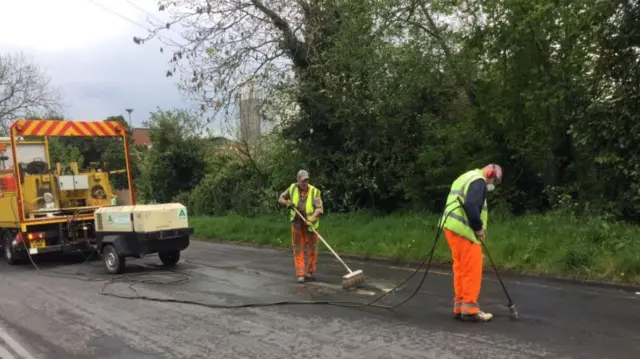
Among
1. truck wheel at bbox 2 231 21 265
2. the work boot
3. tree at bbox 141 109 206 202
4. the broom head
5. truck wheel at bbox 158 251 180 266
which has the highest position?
tree at bbox 141 109 206 202

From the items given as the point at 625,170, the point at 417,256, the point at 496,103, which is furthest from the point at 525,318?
the point at 496,103

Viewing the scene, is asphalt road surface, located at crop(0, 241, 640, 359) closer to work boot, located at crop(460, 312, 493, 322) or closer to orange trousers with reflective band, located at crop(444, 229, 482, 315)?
work boot, located at crop(460, 312, 493, 322)

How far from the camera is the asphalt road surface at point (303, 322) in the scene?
18.8ft

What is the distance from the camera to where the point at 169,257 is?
39.6 ft

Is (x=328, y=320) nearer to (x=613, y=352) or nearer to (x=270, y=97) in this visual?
(x=613, y=352)

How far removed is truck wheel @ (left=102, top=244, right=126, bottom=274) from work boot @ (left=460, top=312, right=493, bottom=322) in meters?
6.79

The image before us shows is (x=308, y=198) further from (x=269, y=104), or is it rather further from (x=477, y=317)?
(x=269, y=104)

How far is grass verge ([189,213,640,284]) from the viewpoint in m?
8.70

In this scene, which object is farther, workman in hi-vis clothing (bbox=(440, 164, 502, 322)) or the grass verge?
the grass verge

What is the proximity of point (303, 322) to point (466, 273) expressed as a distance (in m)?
1.95

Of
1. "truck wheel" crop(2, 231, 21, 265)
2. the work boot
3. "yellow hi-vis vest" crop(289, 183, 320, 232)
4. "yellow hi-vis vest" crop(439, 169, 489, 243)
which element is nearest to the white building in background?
"truck wheel" crop(2, 231, 21, 265)

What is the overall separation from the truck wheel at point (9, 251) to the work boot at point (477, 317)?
10.2 meters

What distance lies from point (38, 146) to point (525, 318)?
10754 mm

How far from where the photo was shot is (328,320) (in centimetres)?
691
